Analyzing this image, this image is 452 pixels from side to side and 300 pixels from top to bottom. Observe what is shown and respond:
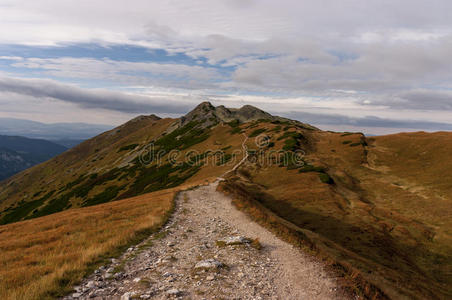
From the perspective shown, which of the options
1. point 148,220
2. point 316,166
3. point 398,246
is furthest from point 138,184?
point 398,246

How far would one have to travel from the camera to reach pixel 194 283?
1017 centimetres

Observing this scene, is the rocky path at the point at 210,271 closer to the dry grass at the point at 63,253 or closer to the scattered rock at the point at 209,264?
the scattered rock at the point at 209,264

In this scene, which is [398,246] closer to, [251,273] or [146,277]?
[251,273]

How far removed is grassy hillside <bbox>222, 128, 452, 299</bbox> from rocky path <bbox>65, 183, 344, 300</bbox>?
8.58ft

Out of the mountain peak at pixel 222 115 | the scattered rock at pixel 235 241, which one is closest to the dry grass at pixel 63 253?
the scattered rock at pixel 235 241

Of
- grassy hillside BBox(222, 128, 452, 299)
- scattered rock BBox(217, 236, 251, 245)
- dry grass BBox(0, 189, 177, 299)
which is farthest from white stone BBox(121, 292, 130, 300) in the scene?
grassy hillside BBox(222, 128, 452, 299)

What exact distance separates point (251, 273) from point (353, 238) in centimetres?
2106

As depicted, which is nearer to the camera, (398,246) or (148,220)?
(148,220)

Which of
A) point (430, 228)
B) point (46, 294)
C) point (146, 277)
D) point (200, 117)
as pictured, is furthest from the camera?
point (200, 117)

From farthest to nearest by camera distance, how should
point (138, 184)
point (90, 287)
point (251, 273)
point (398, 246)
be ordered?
point (138, 184)
point (398, 246)
point (251, 273)
point (90, 287)

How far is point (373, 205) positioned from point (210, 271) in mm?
35539

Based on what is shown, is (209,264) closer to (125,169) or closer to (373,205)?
(373,205)

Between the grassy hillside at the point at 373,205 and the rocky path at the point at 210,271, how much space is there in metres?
2.62

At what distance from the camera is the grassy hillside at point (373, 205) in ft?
63.0
